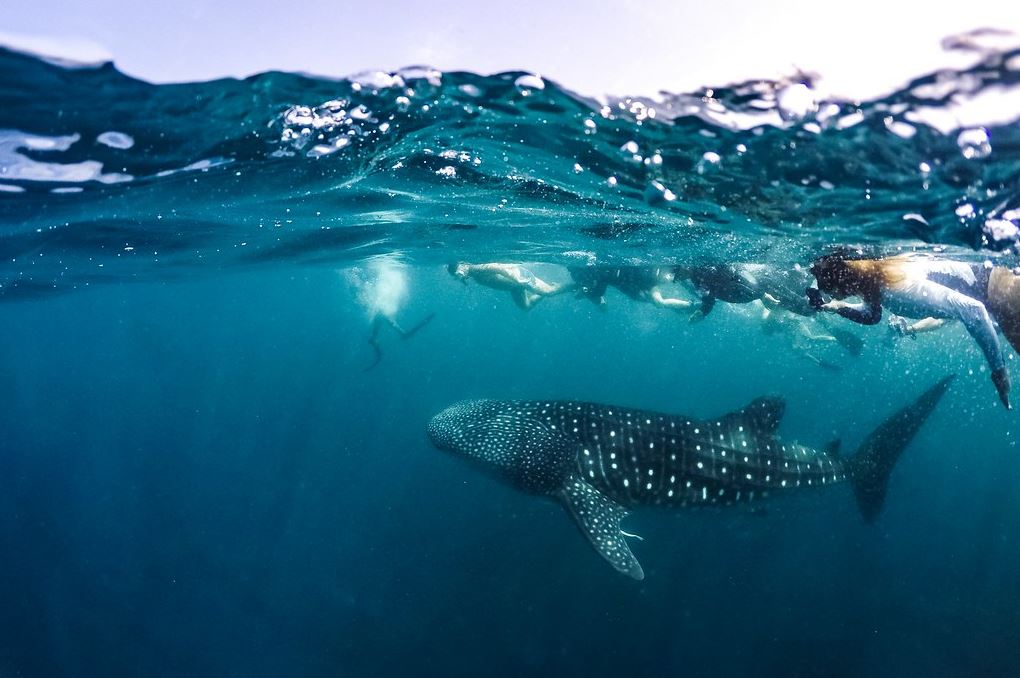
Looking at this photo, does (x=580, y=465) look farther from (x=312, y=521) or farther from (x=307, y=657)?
(x=312, y=521)

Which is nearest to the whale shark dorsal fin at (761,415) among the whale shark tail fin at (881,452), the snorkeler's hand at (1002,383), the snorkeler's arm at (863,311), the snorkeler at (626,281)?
the whale shark tail fin at (881,452)

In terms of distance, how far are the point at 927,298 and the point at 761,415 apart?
3016 millimetres

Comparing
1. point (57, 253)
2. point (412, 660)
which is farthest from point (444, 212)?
point (57, 253)

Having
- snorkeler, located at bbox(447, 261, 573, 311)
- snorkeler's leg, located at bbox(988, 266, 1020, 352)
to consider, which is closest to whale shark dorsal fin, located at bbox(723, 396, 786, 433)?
snorkeler's leg, located at bbox(988, 266, 1020, 352)

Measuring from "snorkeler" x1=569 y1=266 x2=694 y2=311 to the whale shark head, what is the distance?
34.9 ft

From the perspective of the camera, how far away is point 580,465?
28.4 feet

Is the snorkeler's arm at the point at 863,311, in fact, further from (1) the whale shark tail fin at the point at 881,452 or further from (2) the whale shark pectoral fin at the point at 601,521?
(2) the whale shark pectoral fin at the point at 601,521

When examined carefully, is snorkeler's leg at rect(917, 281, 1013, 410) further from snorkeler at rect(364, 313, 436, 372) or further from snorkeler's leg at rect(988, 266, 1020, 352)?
snorkeler at rect(364, 313, 436, 372)

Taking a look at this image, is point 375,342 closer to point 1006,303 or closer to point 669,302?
point 669,302

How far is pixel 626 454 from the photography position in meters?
8.86

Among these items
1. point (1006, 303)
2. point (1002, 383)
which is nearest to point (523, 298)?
point (1006, 303)

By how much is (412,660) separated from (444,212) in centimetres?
1049

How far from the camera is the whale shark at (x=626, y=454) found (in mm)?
8383

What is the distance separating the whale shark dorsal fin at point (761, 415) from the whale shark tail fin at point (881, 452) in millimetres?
1864
